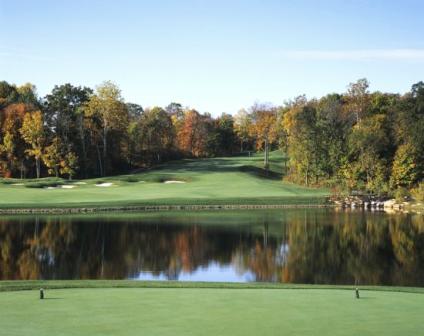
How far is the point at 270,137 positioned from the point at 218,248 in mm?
70811

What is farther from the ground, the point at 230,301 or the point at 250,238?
the point at 230,301

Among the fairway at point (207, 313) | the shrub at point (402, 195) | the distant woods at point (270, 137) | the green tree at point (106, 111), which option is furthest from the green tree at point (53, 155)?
the fairway at point (207, 313)

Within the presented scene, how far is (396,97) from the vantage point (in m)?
100

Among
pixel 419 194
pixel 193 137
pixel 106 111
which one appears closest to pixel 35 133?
pixel 106 111

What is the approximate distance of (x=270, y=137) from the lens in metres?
104

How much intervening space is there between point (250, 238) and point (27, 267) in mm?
15573

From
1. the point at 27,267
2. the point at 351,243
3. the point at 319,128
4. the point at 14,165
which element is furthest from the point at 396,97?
the point at 27,267

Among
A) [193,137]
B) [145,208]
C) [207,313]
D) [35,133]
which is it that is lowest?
[145,208]

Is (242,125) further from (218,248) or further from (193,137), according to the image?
(218,248)

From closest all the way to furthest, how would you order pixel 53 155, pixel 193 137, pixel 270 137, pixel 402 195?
pixel 402 195 < pixel 53 155 < pixel 270 137 < pixel 193 137

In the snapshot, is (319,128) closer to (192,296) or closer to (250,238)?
(250,238)

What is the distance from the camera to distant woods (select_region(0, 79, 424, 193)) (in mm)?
75625

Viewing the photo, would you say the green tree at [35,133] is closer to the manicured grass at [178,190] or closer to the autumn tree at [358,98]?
the manicured grass at [178,190]

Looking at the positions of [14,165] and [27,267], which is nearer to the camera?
[27,267]
